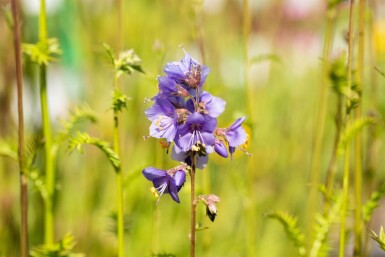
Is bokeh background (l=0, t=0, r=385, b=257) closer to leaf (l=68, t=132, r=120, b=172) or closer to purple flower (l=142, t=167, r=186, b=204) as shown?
leaf (l=68, t=132, r=120, b=172)

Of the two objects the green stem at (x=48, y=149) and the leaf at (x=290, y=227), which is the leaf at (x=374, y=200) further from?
the green stem at (x=48, y=149)

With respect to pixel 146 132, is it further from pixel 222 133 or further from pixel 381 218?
pixel 222 133

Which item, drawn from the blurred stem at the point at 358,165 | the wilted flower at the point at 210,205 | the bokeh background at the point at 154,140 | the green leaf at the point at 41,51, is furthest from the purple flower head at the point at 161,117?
the blurred stem at the point at 358,165

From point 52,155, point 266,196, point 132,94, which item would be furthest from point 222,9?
point 52,155

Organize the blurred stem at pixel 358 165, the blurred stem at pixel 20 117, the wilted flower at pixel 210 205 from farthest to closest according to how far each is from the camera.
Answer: the blurred stem at pixel 358 165 < the blurred stem at pixel 20 117 < the wilted flower at pixel 210 205

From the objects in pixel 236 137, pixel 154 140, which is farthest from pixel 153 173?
pixel 154 140
